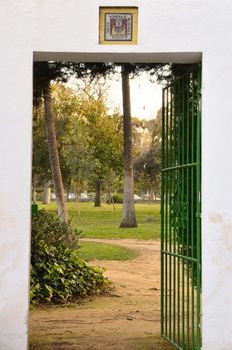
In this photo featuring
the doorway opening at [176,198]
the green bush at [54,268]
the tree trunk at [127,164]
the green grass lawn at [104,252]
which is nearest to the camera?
the doorway opening at [176,198]

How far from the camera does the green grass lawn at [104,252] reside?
16.7m

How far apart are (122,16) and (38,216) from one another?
500cm

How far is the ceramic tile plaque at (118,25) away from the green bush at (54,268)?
469 centimetres

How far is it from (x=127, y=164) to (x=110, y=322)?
46.0ft

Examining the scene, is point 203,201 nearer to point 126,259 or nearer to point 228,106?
point 228,106

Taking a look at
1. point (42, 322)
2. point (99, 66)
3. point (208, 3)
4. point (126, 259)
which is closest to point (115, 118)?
point (126, 259)

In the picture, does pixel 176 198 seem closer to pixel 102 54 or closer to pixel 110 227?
pixel 102 54

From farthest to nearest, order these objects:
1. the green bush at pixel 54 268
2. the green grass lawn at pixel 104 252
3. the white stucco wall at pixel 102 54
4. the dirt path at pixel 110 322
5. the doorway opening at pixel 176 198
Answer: the green grass lawn at pixel 104 252 < the green bush at pixel 54 268 < the dirt path at pixel 110 322 < the doorway opening at pixel 176 198 < the white stucco wall at pixel 102 54

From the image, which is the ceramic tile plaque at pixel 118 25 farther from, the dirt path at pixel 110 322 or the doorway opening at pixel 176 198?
the dirt path at pixel 110 322

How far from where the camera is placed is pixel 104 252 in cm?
1748

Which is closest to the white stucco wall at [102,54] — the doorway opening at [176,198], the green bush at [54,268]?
the doorway opening at [176,198]

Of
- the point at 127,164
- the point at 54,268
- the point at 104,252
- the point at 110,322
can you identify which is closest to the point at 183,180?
the point at 110,322

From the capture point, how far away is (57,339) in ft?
25.8

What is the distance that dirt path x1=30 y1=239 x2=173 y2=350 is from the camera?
7.64m
